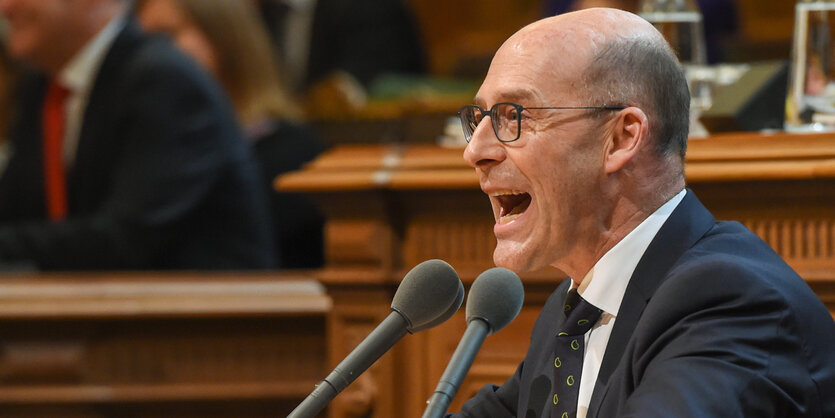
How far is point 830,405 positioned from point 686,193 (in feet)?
1.17

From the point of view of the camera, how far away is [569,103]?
5.52 feet

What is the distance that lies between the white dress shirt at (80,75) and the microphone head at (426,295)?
7.84ft

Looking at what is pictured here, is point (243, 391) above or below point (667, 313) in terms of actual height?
below

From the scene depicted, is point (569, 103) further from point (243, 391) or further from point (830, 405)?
point (243, 391)

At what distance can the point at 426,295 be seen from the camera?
5.48 feet

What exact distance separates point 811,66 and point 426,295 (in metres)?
1.20

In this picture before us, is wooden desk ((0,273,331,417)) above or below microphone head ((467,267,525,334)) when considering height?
below

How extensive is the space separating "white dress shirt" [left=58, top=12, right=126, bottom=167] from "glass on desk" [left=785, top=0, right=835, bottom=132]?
7.21ft

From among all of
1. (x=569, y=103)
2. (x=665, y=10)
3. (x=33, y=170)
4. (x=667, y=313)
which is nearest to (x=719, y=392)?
(x=667, y=313)

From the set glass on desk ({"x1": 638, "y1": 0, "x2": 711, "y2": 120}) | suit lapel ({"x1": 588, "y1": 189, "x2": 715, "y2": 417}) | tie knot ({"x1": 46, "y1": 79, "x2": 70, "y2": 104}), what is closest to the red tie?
tie knot ({"x1": 46, "y1": 79, "x2": 70, "y2": 104})

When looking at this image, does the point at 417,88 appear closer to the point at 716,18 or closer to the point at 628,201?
the point at 716,18

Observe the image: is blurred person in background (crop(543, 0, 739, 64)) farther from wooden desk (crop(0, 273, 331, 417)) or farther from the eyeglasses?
the eyeglasses

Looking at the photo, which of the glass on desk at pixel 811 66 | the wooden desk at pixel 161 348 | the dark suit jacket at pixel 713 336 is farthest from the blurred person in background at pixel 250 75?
the dark suit jacket at pixel 713 336

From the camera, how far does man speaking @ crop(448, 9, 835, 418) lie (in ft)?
4.94
